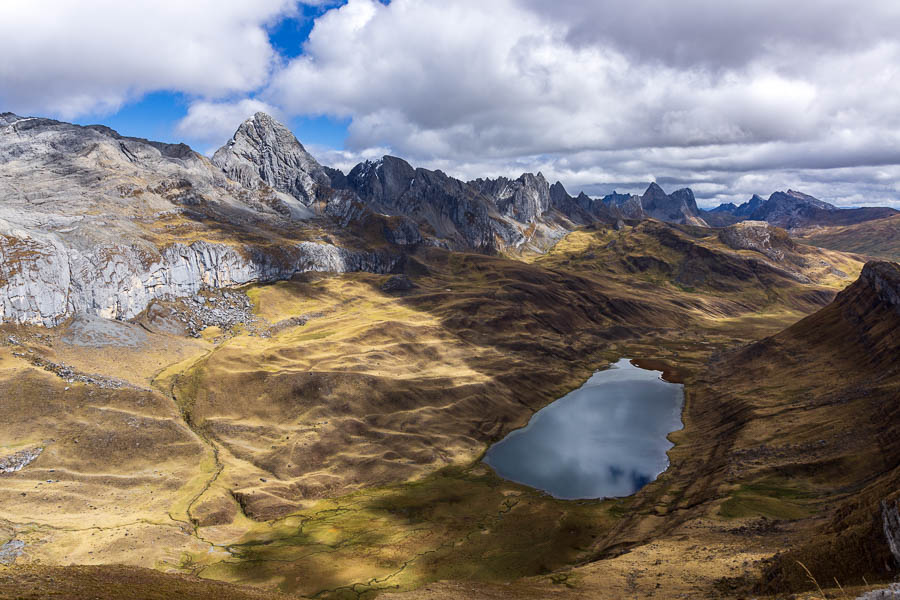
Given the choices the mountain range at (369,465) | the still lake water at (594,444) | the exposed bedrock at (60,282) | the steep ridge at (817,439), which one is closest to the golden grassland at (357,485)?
the mountain range at (369,465)

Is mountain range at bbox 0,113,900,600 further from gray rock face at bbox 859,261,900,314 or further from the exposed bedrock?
gray rock face at bbox 859,261,900,314

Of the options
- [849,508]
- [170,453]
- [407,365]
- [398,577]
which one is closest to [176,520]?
[170,453]

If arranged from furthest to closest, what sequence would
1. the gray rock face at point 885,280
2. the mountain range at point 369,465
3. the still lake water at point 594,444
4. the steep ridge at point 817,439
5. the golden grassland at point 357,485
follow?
the gray rock face at point 885,280 → the still lake water at point 594,444 → the golden grassland at point 357,485 → the mountain range at point 369,465 → the steep ridge at point 817,439

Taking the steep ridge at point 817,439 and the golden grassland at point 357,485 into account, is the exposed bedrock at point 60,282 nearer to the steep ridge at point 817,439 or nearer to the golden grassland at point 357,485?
the golden grassland at point 357,485

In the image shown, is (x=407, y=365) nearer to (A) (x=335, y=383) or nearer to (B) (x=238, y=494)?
(A) (x=335, y=383)

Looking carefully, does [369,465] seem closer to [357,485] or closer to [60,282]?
[357,485]

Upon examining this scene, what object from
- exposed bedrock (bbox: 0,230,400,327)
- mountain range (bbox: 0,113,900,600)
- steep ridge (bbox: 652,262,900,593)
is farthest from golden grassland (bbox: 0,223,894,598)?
exposed bedrock (bbox: 0,230,400,327)
